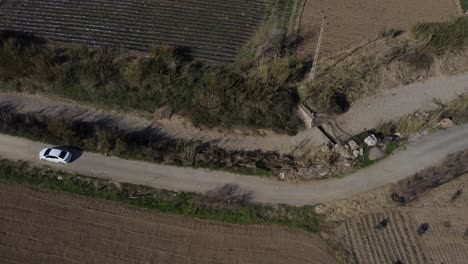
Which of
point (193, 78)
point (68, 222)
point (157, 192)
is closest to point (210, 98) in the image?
point (193, 78)

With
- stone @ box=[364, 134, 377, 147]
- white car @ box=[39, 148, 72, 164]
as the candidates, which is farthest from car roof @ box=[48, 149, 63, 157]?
stone @ box=[364, 134, 377, 147]

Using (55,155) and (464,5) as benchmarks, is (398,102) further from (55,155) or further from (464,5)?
(55,155)

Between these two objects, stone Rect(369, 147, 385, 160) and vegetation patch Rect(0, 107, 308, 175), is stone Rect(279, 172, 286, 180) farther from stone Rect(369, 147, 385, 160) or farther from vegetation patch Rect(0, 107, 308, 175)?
stone Rect(369, 147, 385, 160)

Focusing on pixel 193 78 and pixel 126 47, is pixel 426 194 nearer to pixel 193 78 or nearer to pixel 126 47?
pixel 193 78

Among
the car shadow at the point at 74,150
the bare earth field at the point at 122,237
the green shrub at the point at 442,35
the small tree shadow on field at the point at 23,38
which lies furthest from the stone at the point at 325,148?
the small tree shadow on field at the point at 23,38

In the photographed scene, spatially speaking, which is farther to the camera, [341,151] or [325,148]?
[325,148]

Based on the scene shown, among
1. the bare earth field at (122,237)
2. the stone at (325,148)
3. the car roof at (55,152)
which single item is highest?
Result: the stone at (325,148)

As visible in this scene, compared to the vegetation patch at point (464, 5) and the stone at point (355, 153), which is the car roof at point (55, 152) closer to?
the stone at point (355, 153)

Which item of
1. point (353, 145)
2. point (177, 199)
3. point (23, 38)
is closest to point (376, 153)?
point (353, 145)
